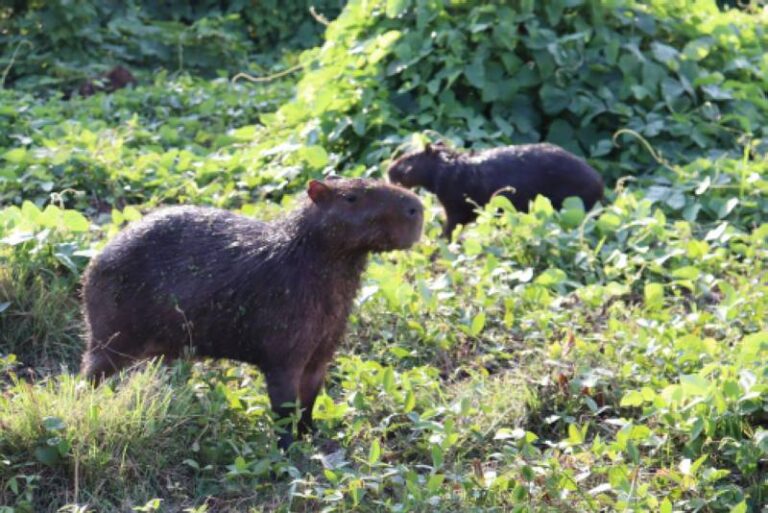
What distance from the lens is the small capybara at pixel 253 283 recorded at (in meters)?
4.80

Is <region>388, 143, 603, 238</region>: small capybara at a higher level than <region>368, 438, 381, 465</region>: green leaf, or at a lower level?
lower

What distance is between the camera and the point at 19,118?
9.02 metres

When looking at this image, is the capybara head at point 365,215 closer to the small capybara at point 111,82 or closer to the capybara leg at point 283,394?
the capybara leg at point 283,394

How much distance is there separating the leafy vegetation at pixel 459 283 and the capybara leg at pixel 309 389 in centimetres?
6

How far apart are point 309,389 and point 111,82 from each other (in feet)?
21.3

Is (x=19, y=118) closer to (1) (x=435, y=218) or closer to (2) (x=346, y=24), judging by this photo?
(2) (x=346, y=24)

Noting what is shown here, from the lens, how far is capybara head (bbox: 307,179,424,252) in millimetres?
4797

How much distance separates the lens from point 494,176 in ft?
25.7

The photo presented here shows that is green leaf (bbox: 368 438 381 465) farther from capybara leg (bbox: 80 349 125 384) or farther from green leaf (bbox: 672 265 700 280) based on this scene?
green leaf (bbox: 672 265 700 280)

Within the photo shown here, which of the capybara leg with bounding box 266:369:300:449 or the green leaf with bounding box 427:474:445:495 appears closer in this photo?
the green leaf with bounding box 427:474:445:495

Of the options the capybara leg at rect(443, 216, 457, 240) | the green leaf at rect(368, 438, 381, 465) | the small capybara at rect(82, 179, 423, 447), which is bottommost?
the capybara leg at rect(443, 216, 457, 240)

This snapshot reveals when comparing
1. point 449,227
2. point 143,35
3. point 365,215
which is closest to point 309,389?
point 365,215

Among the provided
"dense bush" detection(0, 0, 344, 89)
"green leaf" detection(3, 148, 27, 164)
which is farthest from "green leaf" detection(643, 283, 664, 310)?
"dense bush" detection(0, 0, 344, 89)

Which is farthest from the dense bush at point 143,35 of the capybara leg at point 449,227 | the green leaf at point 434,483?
the green leaf at point 434,483
